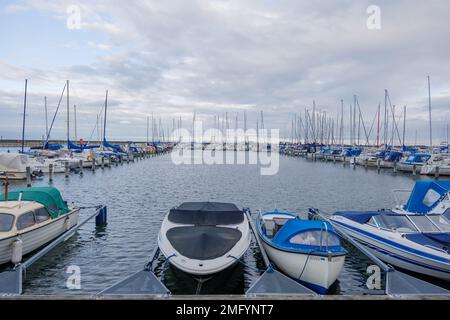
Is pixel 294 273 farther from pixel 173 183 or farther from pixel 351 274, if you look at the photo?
pixel 173 183

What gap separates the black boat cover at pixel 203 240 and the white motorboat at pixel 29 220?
5829 millimetres

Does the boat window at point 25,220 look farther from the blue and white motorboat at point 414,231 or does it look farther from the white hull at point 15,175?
the white hull at point 15,175

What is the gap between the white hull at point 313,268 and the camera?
36.3 feet

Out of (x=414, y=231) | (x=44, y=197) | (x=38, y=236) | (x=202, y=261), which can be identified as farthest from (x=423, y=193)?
(x=44, y=197)

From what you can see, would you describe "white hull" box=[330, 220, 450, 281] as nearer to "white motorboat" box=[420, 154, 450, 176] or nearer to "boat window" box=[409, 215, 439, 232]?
"boat window" box=[409, 215, 439, 232]

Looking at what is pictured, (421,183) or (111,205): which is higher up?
(421,183)

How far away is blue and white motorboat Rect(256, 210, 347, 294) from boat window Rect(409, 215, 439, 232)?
184 inches

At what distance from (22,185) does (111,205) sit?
16.1m

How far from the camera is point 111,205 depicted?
91.1 feet

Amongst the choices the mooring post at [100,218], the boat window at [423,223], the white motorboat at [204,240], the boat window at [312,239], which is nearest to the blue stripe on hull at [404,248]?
the boat window at [423,223]

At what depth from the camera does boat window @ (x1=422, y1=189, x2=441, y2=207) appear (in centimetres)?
1781

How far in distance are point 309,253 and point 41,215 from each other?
39.0 ft

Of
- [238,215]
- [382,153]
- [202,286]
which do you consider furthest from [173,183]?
→ [382,153]
